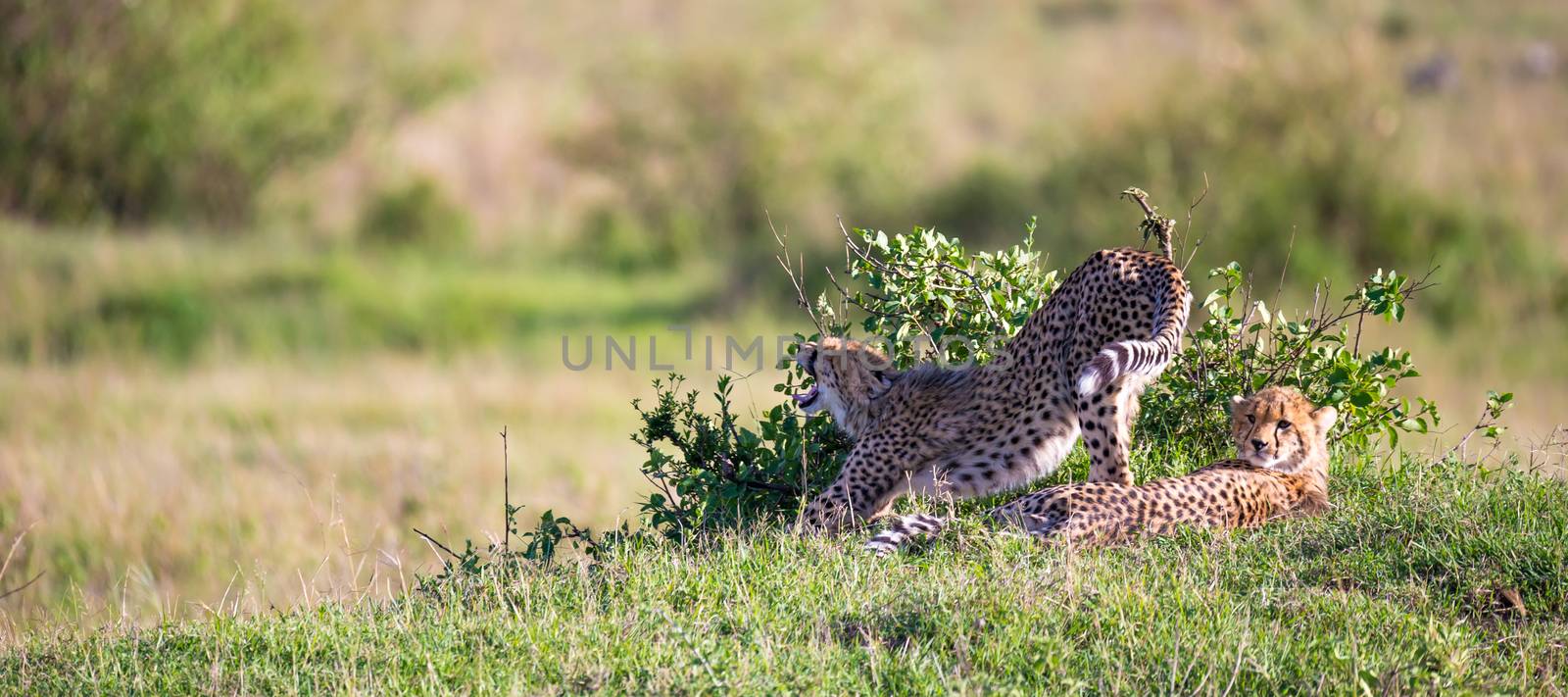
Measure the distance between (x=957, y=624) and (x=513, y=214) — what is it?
1856cm

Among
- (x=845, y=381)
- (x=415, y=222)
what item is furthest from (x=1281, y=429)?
(x=415, y=222)

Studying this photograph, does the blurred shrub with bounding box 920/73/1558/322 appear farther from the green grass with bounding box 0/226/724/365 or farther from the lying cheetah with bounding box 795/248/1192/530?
the lying cheetah with bounding box 795/248/1192/530

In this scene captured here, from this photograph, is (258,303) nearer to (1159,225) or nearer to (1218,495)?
(1159,225)

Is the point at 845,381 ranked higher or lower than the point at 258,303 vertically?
lower

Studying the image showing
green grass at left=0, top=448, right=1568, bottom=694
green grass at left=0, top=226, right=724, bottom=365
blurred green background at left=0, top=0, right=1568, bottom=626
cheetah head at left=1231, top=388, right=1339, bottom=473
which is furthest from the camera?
green grass at left=0, top=226, right=724, bottom=365

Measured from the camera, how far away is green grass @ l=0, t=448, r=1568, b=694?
3.42 metres

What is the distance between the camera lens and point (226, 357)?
14602mm

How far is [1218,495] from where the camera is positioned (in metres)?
4.38

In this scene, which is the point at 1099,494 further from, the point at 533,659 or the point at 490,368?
the point at 490,368

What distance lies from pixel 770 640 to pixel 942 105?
22.0m

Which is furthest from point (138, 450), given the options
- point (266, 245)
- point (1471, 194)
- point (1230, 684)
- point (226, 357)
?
point (1471, 194)

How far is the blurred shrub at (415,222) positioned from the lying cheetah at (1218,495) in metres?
16.2

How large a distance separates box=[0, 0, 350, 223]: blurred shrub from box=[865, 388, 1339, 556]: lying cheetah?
16214 millimetres

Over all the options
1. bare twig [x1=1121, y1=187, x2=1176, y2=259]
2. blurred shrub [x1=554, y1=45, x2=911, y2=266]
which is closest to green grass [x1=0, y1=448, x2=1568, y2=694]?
bare twig [x1=1121, y1=187, x2=1176, y2=259]
